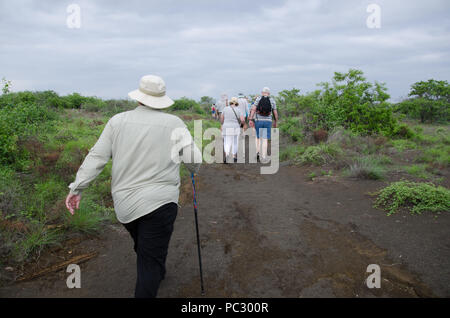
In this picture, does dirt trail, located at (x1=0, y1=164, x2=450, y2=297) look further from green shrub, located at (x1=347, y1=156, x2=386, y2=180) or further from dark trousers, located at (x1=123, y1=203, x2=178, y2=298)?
green shrub, located at (x1=347, y1=156, x2=386, y2=180)

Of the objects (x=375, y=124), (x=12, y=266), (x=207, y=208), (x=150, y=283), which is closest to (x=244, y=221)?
(x=207, y=208)

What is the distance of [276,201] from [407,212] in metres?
2.26

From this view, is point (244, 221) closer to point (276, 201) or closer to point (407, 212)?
point (276, 201)

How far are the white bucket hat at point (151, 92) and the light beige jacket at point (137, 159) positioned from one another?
0.30 ft

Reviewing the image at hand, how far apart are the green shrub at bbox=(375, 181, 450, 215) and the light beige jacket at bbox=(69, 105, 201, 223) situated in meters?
4.14

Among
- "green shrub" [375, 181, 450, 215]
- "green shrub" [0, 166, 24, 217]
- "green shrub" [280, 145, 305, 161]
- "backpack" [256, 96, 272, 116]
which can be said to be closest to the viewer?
"green shrub" [0, 166, 24, 217]

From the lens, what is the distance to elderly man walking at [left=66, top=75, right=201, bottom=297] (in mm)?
2816

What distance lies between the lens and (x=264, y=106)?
898 cm

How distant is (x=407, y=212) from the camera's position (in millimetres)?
5344

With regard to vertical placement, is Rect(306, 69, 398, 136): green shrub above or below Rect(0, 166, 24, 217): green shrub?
above

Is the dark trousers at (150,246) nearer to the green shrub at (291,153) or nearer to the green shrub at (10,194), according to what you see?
the green shrub at (10,194)

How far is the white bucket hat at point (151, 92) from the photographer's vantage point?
2936mm

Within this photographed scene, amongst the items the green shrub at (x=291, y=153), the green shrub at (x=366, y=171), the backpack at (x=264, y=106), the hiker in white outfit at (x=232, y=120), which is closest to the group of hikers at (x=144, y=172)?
the green shrub at (x=366, y=171)

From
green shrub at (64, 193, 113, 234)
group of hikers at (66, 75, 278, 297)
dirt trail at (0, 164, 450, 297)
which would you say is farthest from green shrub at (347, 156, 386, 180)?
group of hikers at (66, 75, 278, 297)
